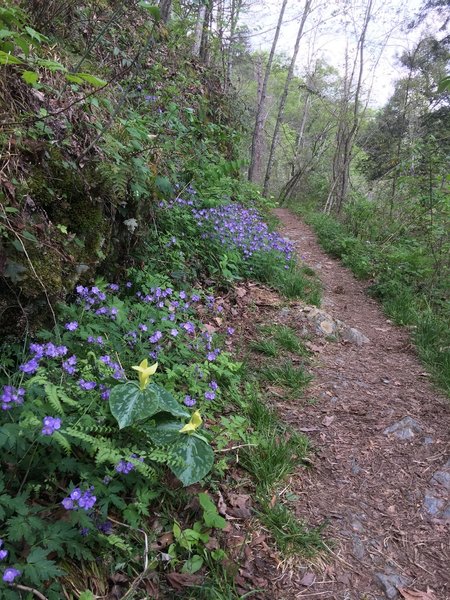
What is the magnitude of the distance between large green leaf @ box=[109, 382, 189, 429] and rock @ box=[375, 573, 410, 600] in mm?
1279

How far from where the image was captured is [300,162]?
23.1 m

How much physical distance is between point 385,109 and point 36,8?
16375mm

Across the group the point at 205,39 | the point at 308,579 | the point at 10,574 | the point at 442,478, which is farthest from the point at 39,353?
the point at 205,39

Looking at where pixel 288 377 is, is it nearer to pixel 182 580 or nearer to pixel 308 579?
pixel 308 579

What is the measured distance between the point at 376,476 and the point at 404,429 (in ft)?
1.87

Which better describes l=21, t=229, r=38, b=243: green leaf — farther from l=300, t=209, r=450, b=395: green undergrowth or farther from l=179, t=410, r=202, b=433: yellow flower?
l=300, t=209, r=450, b=395: green undergrowth

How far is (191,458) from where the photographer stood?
1776mm

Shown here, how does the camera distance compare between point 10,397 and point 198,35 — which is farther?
point 198,35

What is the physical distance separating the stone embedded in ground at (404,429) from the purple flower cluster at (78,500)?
7.42ft

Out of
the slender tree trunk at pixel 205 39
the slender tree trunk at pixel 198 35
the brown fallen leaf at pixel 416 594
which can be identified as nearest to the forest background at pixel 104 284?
the brown fallen leaf at pixel 416 594

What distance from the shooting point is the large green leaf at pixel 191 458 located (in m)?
1.73

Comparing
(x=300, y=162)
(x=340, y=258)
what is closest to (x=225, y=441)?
(x=340, y=258)

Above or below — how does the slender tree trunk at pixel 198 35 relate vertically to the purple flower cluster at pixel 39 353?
above

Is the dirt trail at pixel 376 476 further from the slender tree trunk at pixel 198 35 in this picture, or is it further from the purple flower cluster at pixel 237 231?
the slender tree trunk at pixel 198 35
